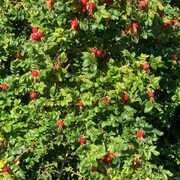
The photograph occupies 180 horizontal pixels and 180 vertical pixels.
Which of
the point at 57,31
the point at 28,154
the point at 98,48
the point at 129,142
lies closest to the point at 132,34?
the point at 98,48

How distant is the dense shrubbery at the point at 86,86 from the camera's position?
2754 mm

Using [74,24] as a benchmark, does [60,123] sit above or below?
below

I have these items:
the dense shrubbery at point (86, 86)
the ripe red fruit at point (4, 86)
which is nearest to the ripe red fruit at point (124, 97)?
the dense shrubbery at point (86, 86)

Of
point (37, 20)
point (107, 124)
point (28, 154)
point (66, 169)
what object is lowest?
point (66, 169)

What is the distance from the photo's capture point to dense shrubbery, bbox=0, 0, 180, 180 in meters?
2.75

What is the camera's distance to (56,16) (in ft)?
9.20

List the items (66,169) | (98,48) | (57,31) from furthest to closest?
(66,169)
(98,48)
(57,31)

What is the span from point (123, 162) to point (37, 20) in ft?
3.69

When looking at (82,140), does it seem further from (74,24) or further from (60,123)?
(74,24)

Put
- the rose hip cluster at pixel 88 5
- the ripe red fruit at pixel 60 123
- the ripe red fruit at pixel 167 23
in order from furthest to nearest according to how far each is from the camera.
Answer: the ripe red fruit at pixel 167 23
the ripe red fruit at pixel 60 123
the rose hip cluster at pixel 88 5

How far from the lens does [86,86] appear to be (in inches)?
111

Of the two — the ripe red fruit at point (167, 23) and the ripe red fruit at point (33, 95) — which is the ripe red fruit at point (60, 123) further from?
the ripe red fruit at point (167, 23)

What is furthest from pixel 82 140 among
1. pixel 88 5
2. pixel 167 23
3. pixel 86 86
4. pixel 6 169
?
pixel 167 23

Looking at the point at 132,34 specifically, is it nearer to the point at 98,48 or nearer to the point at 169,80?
the point at 98,48
